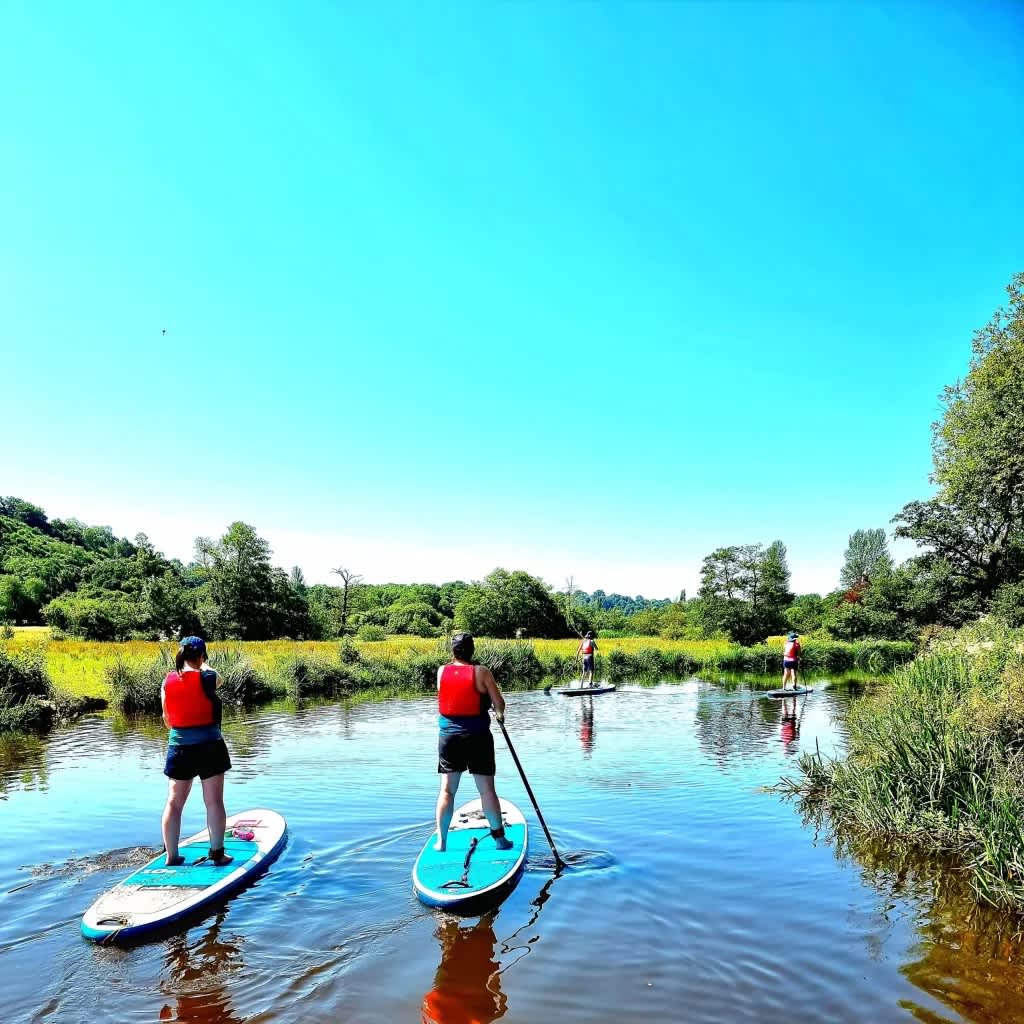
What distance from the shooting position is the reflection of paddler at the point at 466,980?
4.88 metres

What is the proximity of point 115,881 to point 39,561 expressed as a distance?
74575mm

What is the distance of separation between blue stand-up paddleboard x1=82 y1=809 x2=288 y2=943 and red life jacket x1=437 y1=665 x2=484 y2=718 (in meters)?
2.54

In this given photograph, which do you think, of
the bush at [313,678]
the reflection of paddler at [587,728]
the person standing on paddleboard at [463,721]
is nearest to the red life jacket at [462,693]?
the person standing on paddleboard at [463,721]

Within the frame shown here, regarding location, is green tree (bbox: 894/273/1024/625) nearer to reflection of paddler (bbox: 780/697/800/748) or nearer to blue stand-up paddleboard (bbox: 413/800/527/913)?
reflection of paddler (bbox: 780/697/800/748)

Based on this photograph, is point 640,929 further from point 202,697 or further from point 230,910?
point 202,697

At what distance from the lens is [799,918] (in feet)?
21.4

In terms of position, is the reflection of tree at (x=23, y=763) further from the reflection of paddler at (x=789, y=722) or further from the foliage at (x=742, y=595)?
the foliage at (x=742, y=595)

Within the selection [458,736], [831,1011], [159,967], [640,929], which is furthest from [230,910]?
[831,1011]

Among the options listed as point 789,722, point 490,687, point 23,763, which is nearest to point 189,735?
point 490,687

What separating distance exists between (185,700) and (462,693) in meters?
2.66

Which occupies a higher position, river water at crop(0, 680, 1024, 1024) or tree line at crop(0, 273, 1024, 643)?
tree line at crop(0, 273, 1024, 643)

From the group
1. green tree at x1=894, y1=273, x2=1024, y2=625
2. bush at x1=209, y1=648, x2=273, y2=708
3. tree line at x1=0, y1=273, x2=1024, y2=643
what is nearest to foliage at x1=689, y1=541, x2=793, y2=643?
tree line at x1=0, y1=273, x2=1024, y2=643

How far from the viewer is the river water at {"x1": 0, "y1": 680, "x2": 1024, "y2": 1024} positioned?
16.5ft

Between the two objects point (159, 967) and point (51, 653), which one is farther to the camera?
point (51, 653)
